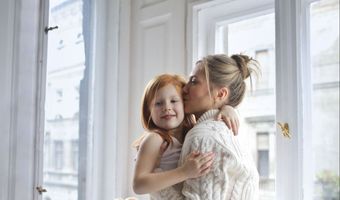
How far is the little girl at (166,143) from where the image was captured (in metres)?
1.32

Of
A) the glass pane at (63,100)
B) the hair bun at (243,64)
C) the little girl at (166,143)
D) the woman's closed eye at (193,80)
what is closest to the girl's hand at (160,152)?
the little girl at (166,143)

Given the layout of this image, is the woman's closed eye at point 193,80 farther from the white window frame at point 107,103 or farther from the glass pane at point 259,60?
the white window frame at point 107,103

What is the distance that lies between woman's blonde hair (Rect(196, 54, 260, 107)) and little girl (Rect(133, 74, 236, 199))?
10 centimetres

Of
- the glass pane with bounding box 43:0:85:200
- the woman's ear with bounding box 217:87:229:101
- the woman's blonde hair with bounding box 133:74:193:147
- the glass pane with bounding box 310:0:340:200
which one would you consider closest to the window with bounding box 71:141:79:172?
the glass pane with bounding box 43:0:85:200

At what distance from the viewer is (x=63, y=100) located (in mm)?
2010

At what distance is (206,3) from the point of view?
1903mm

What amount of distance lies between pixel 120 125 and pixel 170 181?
85cm

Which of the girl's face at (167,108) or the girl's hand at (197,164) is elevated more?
the girl's face at (167,108)

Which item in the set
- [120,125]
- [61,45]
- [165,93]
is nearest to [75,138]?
[120,125]

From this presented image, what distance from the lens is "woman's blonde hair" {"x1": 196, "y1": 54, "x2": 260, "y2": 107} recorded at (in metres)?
1.47

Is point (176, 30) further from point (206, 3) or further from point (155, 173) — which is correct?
point (155, 173)

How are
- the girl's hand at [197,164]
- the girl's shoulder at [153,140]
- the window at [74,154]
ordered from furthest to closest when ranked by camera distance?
the window at [74,154], the girl's shoulder at [153,140], the girl's hand at [197,164]

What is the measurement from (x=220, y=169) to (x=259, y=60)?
799 millimetres

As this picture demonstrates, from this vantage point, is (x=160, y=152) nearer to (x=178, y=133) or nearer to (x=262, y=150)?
(x=178, y=133)
